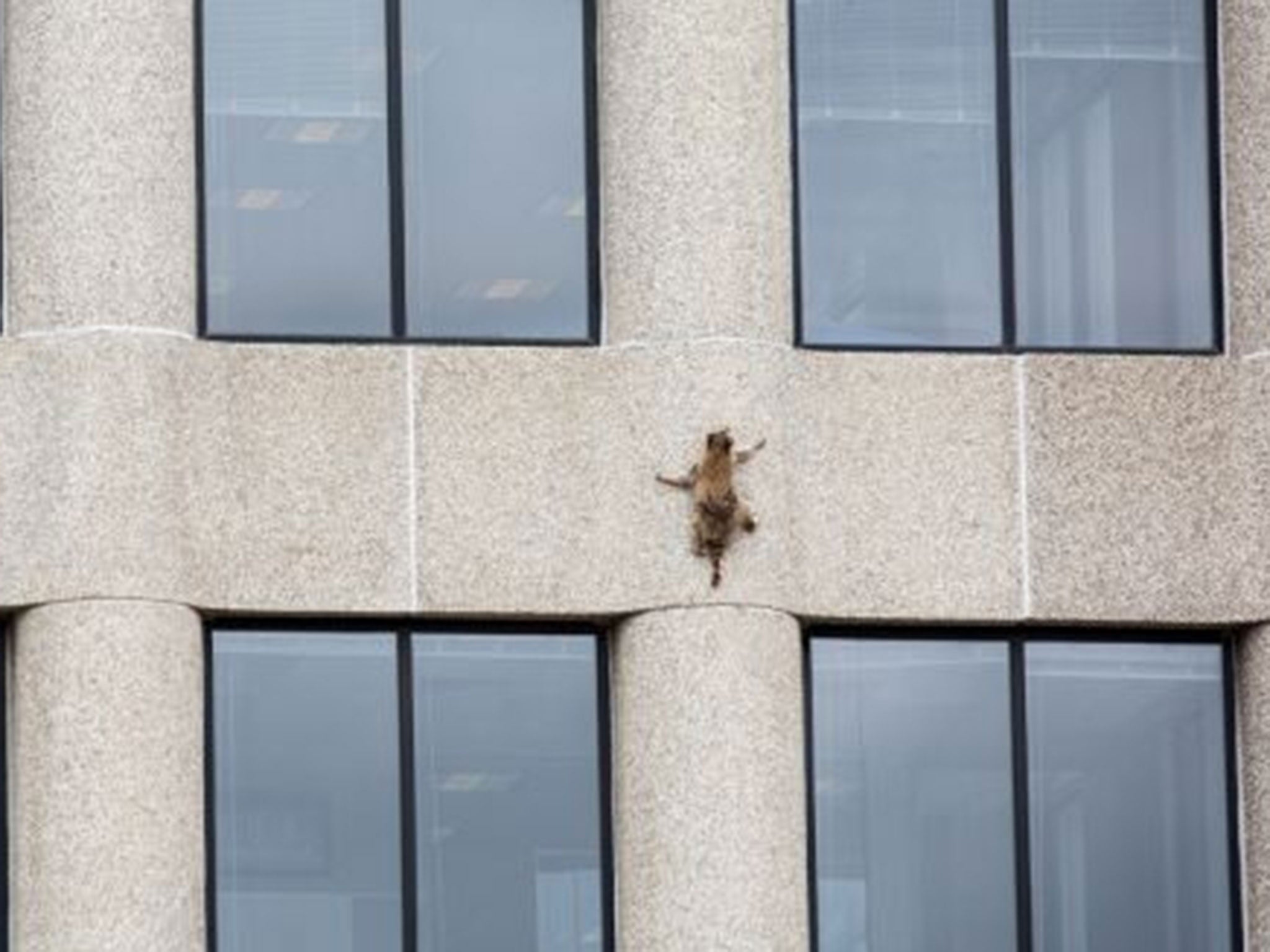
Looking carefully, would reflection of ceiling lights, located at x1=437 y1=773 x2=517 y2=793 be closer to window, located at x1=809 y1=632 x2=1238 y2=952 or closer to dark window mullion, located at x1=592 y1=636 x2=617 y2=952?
dark window mullion, located at x1=592 y1=636 x2=617 y2=952

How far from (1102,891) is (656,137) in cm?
531

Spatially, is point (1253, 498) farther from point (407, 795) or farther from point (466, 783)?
point (407, 795)

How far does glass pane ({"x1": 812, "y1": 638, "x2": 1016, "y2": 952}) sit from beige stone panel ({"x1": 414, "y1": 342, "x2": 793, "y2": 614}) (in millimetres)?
1030

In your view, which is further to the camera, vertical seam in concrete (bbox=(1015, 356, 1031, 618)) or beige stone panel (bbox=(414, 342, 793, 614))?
vertical seam in concrete (bbox=(1015, 356, 1031, 618))

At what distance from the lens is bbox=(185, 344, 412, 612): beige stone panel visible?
4244 cm

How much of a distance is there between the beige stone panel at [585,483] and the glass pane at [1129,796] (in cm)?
204

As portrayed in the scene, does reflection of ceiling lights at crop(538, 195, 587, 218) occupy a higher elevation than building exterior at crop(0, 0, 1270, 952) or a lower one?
higher

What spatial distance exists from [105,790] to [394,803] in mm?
1907

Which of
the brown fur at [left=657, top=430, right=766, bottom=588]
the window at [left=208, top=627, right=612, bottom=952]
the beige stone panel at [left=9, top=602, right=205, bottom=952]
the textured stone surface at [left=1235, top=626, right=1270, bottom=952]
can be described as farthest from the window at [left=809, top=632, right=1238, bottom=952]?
the beige stone panel at [left=9, top=602, right=205, bottom=952]

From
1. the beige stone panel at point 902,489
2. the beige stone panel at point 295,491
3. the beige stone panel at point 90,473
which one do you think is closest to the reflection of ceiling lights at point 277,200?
the beige stone panel at point 295,491

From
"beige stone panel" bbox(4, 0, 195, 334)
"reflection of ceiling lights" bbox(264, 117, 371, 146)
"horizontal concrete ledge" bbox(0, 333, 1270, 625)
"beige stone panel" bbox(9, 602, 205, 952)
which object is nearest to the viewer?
"beige stone panel" bbox(9, 602, 205, 952)

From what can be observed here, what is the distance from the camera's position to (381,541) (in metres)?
42.5

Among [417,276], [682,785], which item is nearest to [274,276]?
[417,276]

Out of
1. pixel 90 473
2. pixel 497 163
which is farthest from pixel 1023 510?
pixel 90 473
